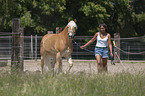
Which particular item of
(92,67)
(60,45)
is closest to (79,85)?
(60,45)

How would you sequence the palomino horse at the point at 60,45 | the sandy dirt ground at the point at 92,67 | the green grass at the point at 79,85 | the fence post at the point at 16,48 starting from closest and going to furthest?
the green grass at the point at 79,85 < the sandy dirt ground at the point at 92,67 < the palomino horse at the point at 60,45 < the fence post at the point at 16,48

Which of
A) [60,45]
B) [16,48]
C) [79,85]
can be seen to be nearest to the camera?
[79,85]

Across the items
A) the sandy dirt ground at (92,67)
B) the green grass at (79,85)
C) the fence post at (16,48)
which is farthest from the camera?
the fence post at (16,48)

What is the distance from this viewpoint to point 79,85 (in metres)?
5.70

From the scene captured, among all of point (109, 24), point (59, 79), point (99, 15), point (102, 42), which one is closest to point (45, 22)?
point (99, 15)

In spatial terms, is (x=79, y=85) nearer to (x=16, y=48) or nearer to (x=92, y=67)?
(x=16, y=48)

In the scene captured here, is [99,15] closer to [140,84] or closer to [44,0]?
[44,0]

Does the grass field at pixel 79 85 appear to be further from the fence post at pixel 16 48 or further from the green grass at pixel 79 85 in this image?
the fence post at pixel 16 48

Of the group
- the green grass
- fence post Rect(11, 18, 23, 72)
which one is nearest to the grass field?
the green grass

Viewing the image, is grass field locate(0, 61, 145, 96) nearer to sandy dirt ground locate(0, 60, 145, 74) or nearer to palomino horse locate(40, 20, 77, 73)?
sandy dirt ground locate(0, 60, 145, 74)

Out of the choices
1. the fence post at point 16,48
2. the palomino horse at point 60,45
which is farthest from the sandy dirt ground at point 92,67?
the palomino horse at point 60,45

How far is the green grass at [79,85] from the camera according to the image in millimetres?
5070

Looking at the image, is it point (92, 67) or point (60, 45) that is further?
point (92, 67)

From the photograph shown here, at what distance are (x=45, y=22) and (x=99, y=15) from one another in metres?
5.14
